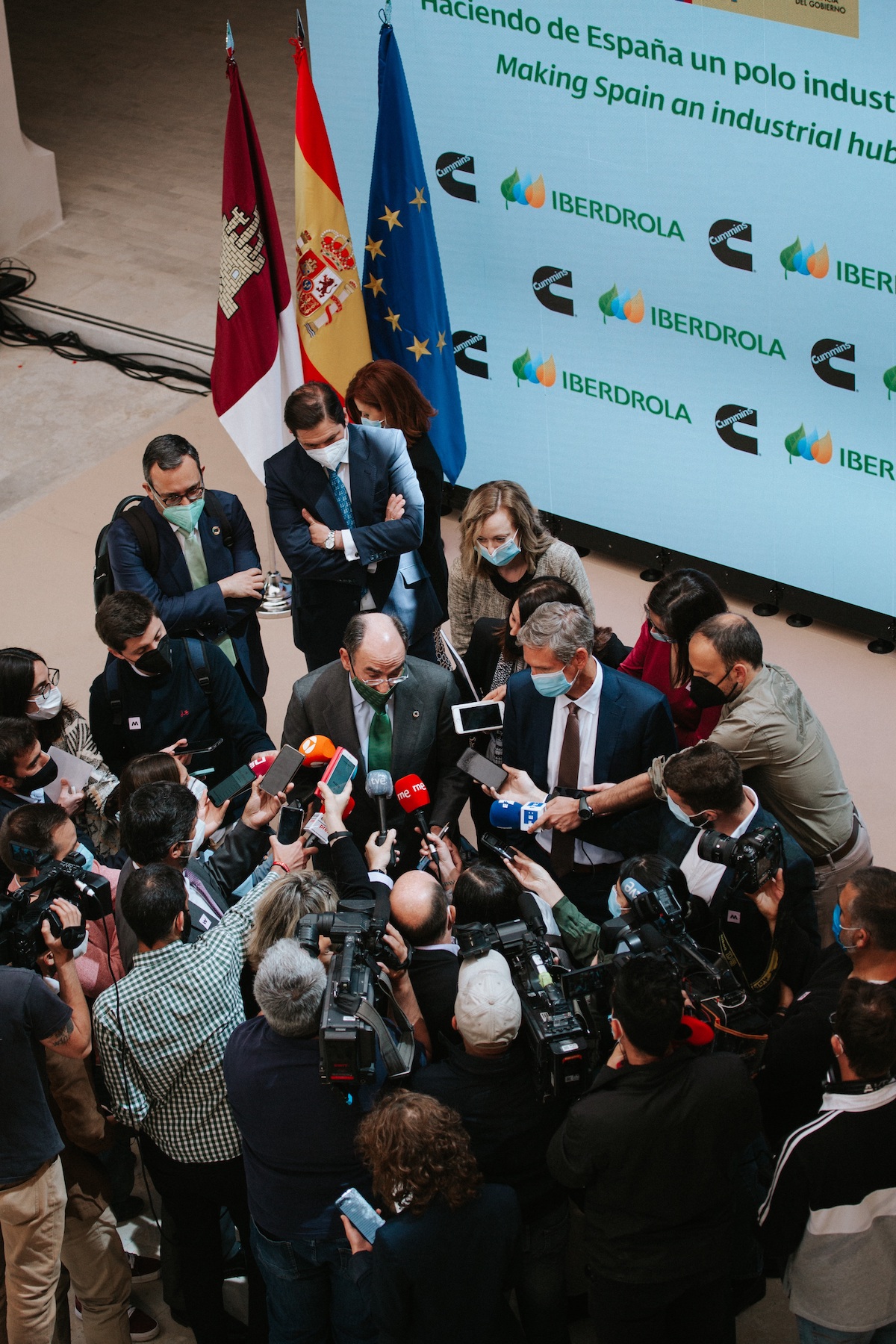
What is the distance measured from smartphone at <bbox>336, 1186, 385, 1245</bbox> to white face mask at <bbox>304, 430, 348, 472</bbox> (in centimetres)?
268

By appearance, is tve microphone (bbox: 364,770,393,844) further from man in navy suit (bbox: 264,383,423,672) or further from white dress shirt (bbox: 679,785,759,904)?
man in navy suit (bbox: 264,383,423,672)

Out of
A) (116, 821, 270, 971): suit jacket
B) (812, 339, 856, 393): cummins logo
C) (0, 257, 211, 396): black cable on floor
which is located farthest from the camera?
(0, 257, 211, 396): black cable on floor

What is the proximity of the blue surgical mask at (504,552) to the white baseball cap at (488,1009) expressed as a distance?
5.97ft

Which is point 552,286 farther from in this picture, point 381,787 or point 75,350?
point 75,350

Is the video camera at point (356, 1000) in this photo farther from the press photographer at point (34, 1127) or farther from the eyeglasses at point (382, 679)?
the eyeglasses at point (382, 679)

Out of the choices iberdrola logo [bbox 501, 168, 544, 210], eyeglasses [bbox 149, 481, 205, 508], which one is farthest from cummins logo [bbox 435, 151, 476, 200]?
eyeglasses [bbox 149, 481, 205, 508]

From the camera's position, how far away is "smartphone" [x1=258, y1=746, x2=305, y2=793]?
380 centimetres

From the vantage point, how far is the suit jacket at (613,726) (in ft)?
13.1

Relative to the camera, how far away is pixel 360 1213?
2.95 meters

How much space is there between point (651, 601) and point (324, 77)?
3676 millimetres

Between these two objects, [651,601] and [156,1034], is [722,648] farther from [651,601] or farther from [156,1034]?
[156,1034]

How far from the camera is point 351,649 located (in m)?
4.04

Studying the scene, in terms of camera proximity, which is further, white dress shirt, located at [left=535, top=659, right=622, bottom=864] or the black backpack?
the black backpack

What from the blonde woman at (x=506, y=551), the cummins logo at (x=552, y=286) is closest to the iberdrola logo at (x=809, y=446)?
the cummins logo at (x=552, y=286)
